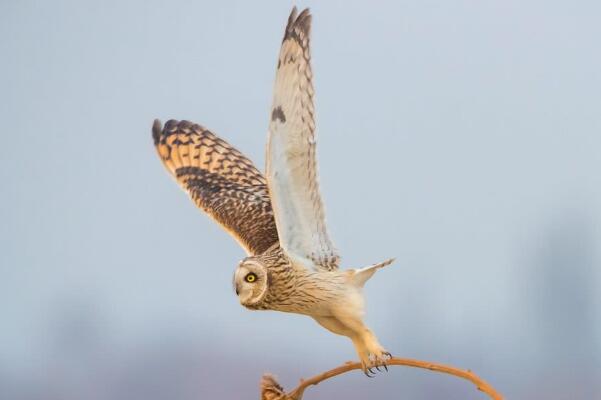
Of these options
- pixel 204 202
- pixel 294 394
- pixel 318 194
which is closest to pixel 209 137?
pixel 204 202

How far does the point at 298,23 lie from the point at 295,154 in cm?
17

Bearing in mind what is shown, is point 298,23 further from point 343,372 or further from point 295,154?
point 343,372

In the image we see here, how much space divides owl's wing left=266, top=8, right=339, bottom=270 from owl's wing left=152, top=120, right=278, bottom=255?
12cm

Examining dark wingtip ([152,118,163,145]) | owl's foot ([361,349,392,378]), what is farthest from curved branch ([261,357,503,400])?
dark wingtip ([152,118,163,145])

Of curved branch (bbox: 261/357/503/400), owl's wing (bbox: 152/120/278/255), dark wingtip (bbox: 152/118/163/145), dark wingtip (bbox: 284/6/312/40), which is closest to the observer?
curved branch (bbox: 261/357/503/400)

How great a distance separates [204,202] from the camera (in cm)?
197

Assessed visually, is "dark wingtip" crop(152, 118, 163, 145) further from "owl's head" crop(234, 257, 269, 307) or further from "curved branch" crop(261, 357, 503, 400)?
"curved branch" crop(261, 357, 503, 400)

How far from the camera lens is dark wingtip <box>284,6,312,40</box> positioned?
1567mm

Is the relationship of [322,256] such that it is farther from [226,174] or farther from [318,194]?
[226,174]

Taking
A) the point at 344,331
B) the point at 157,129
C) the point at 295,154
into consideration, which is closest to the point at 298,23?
the point at 295,154

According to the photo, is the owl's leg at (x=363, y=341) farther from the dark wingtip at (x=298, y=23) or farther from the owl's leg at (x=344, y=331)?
the dark wingtip at (x=298, y=23)

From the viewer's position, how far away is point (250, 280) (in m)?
1.58

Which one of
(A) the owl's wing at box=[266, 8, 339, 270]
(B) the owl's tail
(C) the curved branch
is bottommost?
(C) the curved branch

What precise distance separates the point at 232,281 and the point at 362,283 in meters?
0.18
